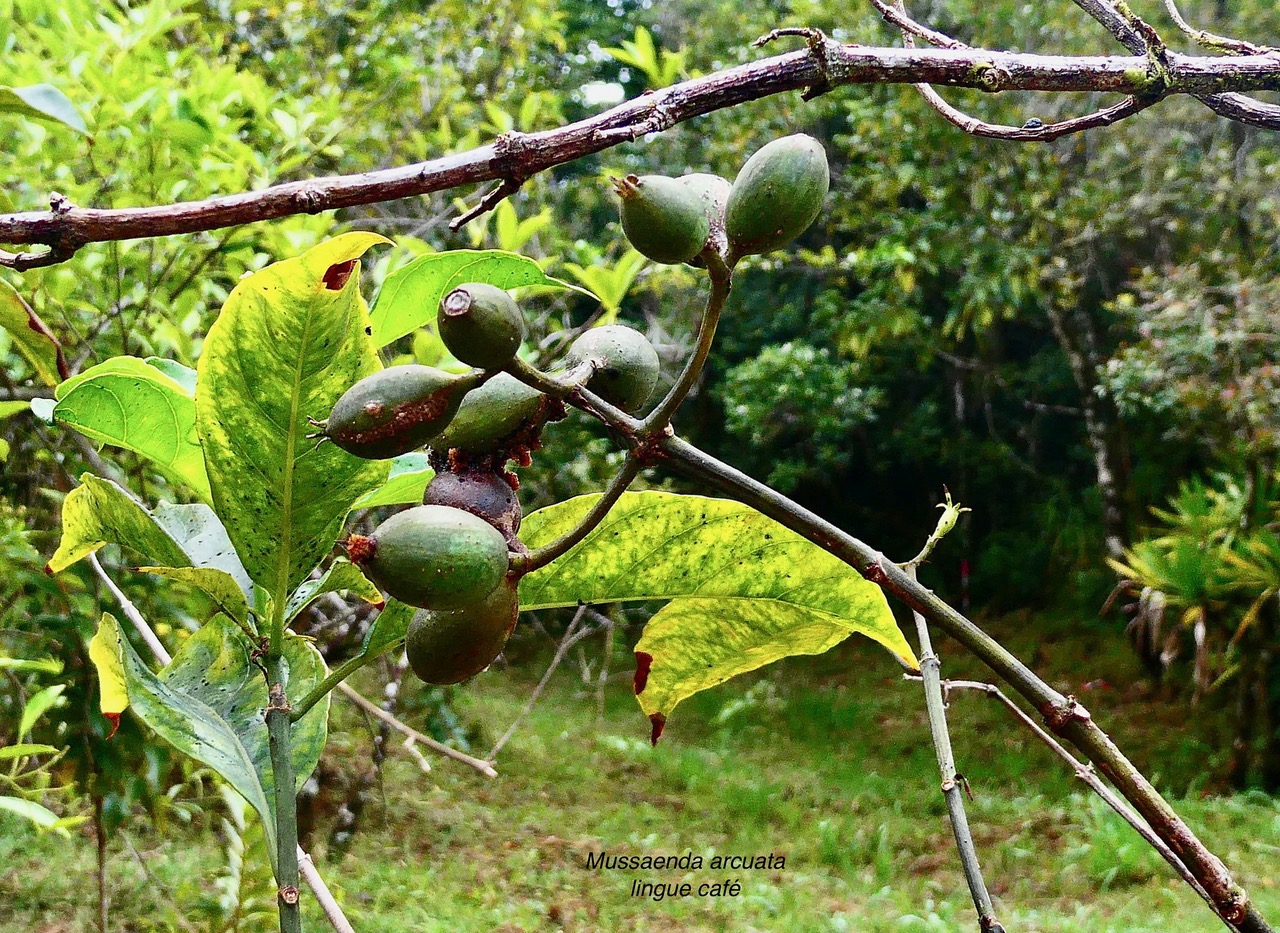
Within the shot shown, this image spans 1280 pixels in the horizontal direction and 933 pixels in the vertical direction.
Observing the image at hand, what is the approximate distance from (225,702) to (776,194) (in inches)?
14.5

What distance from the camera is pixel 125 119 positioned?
1405 millimetres

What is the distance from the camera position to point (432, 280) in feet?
1.50

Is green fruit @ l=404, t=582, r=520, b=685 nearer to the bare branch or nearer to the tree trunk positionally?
the bare branch

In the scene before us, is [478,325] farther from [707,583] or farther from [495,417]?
[707,583]

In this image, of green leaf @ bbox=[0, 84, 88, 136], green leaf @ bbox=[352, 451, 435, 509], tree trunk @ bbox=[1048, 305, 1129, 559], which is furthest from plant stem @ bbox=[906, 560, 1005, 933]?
tree trunk @ bbox=[1048, 305, 1129, 559]

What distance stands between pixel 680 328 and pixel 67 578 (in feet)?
13.6

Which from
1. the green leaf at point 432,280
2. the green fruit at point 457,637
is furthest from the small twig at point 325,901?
the green leaf at point 432,280

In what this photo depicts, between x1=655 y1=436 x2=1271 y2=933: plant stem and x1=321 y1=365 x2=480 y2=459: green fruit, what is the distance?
0.24 ft

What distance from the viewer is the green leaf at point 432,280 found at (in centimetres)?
43

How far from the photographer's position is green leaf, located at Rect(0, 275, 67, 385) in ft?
1.53

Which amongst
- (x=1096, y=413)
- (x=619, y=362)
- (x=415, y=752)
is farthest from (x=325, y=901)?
(x=1096, y=413)

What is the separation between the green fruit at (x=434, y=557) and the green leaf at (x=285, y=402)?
98mm

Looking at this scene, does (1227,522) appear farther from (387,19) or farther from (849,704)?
(387,19)

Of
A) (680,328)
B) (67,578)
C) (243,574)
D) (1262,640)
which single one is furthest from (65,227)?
(680,328)
